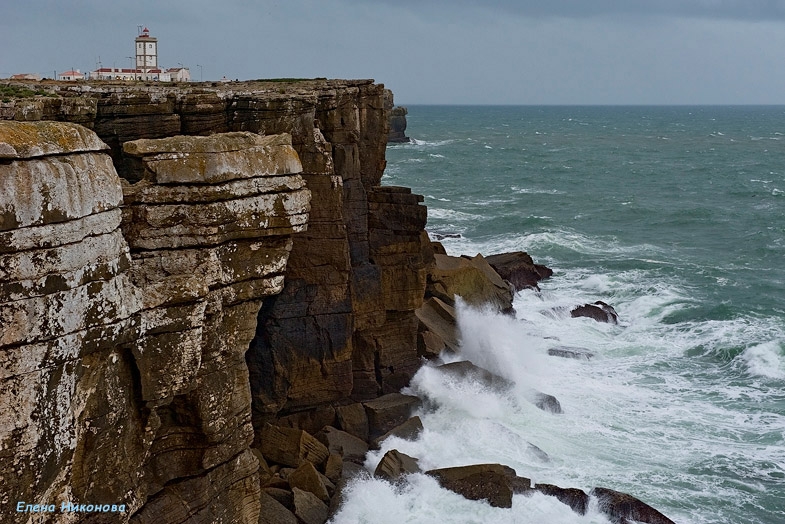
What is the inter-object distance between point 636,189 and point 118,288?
263ft

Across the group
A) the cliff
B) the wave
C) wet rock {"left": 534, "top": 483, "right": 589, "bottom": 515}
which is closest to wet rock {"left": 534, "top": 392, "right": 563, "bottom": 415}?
wet rock {"left": 534, "top": 483, "right": 589, "bottom": 515}

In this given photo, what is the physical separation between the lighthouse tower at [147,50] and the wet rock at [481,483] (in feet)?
122

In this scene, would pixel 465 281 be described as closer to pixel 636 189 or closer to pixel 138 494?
pixel 138 494

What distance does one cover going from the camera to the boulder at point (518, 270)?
43938 mm

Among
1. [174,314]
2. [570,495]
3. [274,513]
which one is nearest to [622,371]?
[570,495]

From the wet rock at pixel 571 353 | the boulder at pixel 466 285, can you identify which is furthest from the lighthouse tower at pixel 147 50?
the wet rock at pixel 571 353

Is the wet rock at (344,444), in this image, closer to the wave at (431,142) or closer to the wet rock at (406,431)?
the wet rock at (406,431)

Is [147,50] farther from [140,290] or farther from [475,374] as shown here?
[140,290]

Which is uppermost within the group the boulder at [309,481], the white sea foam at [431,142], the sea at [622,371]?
the boulder at [309,481]

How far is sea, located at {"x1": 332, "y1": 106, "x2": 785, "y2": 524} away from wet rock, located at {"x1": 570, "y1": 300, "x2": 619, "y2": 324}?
392mm

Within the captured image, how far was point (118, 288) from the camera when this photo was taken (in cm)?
1199

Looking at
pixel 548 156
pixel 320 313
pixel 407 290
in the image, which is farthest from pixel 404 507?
pixel 548 156

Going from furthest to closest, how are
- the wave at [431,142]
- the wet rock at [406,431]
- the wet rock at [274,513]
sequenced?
the wave at [431,142], the wet rock at [406,431], the wet rock at [274,513]

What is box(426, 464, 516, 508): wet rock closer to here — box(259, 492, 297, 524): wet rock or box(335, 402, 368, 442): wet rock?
box(335, 402, 368, 442): wet rock
